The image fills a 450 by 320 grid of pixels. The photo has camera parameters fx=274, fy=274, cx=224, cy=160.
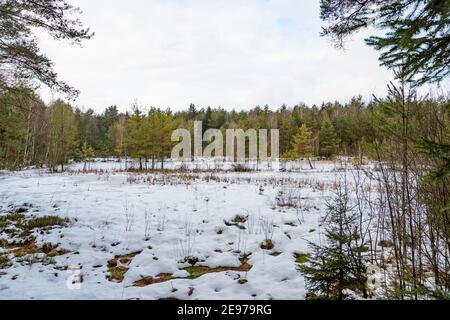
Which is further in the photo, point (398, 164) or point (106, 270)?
point (106, 270)

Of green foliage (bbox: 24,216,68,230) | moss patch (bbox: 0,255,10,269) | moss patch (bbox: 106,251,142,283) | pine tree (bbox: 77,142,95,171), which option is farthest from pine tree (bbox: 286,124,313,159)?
moss patch (bbox: 0,255,10,269)

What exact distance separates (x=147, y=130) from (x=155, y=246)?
25927mm

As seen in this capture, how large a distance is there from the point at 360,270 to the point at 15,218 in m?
8.59

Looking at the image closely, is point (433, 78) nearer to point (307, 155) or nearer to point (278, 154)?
point (307, 155)

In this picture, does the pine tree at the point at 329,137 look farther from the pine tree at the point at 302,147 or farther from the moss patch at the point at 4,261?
the moss patch at the point at 4,261

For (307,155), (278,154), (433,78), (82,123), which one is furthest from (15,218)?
(82,123)

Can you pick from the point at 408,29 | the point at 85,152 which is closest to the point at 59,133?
the point at 85,152

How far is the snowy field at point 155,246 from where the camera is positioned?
4410 mm

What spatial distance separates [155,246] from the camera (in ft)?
20.4

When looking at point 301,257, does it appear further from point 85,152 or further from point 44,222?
point 85,152

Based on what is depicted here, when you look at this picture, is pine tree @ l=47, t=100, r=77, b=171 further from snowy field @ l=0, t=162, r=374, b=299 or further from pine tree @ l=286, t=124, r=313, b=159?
pine tree @ l=286, t=124, r=313, b=159

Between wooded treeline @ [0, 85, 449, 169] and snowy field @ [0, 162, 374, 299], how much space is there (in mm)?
2368
